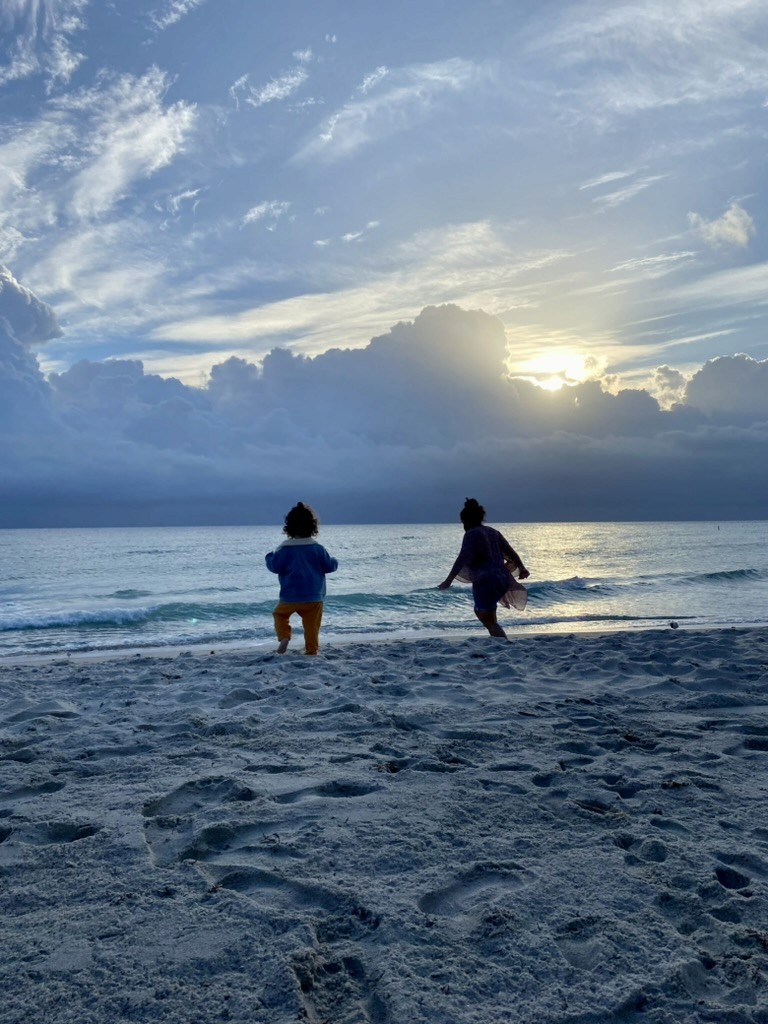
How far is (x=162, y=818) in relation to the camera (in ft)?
12.5

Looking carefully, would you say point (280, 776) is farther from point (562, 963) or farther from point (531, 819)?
point (562, 963)

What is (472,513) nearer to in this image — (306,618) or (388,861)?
(306,618)

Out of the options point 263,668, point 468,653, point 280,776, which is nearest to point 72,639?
point 263,668

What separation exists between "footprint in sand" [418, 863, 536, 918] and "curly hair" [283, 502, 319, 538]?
659cm

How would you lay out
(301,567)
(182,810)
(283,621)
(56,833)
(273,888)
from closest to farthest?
(273,888) < (56,833) < (182,810) < (301,567) < (283,621)

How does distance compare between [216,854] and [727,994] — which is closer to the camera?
[727,994]

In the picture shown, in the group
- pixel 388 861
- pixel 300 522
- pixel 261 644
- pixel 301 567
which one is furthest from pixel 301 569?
pixel 388 861

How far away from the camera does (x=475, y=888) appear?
3.11 meters

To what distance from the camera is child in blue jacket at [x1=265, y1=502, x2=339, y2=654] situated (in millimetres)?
9500

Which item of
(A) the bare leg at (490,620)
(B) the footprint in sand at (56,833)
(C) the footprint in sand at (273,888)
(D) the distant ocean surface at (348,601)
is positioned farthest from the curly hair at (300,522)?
(C) the footprint in sand at (273,888)

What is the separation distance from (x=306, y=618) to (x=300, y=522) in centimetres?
133

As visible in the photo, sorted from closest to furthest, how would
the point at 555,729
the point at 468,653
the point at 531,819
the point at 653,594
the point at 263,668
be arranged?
the point at 531,819 → the point at 555,729 → the point at 263,668 → the point at 468,653 → the point at 653,594

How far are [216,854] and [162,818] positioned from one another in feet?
1.72

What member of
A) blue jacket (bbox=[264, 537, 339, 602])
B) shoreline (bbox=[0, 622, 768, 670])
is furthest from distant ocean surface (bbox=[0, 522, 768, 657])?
blue jacket (bbox=[264, 537, 339, 602])
